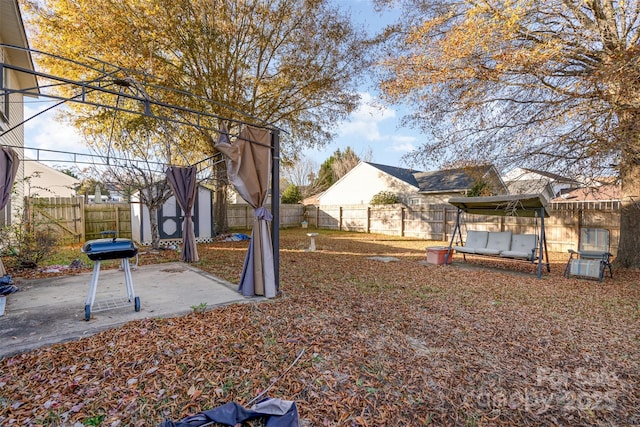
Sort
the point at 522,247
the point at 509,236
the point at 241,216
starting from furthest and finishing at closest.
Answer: the point at 241,216
the point at 509,236
the point at 522,247

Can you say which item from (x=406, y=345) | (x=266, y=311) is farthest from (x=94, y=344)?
(x=406, y=345)

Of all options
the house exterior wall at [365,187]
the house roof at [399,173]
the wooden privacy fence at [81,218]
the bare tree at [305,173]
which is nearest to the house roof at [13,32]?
the wooden privacy fence at [81,218]

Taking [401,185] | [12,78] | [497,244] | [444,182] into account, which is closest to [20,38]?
[12,78]

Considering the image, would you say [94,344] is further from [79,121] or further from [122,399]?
[79,121]

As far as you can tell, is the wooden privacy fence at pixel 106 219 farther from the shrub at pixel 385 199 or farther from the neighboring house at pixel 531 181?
the neighboring house at pixel 531 181

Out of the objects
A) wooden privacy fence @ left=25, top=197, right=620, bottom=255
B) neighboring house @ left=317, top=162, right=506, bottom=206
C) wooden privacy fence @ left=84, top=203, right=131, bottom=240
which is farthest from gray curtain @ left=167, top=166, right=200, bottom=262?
neighboring house @ left=317, top=162, right=506, bottom=206

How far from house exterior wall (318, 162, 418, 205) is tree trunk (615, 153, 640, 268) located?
436 inches

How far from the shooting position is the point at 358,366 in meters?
2.65

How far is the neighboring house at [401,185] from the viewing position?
16.5m

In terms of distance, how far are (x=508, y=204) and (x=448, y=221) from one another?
6.63 m

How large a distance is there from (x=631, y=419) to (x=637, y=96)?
5.67 metres

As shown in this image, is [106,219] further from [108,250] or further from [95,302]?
[108,250]

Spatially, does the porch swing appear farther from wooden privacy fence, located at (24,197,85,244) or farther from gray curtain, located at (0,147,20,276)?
wooden privacy fence, located at (24,197,85,244)

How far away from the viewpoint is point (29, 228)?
6.88m
